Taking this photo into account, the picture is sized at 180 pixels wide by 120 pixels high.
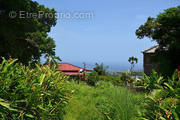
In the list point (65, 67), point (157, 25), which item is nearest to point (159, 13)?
point (157, 25)

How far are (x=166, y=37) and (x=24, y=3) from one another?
12512 mm

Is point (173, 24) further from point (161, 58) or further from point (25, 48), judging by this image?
point (25, 48)

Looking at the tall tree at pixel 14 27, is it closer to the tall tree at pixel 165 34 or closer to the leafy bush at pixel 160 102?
the tall tree at pixel 165 34

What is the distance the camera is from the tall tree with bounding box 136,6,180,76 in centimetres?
1633

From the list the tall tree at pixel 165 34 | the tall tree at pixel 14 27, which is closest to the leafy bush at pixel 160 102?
the tall tree at pixel 14 27

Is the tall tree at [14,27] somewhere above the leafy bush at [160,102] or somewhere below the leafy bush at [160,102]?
above

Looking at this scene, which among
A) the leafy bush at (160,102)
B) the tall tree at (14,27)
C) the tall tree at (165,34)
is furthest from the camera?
the tall tree at (165,34)

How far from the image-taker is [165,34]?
16594 mm

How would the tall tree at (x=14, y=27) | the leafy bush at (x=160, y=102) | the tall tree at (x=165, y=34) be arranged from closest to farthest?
1. the leafy bush at (x=160, y=102)
2. the tall tree at (x=14, y=27)
3. the tall tree at (x=165, y=34)

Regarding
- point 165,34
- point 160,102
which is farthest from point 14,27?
point 165,34

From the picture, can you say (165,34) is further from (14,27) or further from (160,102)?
(160,102)

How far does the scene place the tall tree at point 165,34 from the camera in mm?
16328

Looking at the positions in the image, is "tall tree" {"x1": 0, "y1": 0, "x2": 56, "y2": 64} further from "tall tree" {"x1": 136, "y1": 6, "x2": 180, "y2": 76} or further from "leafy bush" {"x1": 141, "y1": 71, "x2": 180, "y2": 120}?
"leafy bush" {"x1": 141, "y1": 71, "x2": 180, "y2": 120}

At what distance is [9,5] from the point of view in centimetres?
1251
